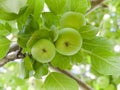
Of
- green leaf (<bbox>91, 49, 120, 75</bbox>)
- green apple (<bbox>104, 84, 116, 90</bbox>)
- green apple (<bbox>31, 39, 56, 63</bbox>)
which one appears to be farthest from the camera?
green apple (<bbox>104, 84, 116, 90</bbox>)

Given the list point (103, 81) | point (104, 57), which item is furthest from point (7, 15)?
point (103, 81)

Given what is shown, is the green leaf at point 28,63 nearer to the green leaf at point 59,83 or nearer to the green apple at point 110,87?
the green leaf at point 59,83

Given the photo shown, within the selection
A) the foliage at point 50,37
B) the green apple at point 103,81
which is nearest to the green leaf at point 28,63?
the foliage at point 50,37

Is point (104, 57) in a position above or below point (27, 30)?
below

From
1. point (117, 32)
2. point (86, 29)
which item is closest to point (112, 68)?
point (86, 29)

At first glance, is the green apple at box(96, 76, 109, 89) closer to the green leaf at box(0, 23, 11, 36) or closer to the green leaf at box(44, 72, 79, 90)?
the green leaf at box(44, 72, 79, 90)

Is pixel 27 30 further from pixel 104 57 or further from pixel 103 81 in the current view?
pixel 103 81

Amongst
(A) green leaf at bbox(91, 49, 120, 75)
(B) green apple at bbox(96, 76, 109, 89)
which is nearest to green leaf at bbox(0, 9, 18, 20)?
(A) green leaf at bbox(91, 49, 120, 75)
